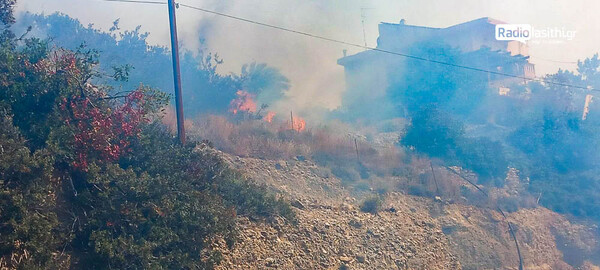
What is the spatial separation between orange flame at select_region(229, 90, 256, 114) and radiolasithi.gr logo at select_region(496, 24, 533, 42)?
24.5 meters

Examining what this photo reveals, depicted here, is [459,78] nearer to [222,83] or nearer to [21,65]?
[222,83]

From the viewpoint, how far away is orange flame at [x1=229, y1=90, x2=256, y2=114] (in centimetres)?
3087

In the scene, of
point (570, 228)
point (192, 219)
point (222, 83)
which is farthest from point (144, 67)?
point (570, 228)

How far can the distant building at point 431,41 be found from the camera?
130ft

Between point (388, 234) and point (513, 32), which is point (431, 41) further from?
point (388, 234)

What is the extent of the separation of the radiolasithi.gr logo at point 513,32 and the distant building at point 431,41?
0.55m

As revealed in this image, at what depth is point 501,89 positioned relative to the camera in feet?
132

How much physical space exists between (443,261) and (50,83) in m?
13.3

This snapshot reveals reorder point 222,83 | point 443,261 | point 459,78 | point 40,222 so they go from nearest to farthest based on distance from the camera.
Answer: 1. point 40,222
2. point 443,261
3. point 222,83
4. point 459,78

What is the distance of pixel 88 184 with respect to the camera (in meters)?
9.55

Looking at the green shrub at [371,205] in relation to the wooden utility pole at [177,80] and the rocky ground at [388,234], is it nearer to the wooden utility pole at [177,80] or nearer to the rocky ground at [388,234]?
the rocky ground at [388,234]

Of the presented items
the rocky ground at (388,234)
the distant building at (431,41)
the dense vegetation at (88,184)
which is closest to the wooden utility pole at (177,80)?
the dense vegetation at (88,184)

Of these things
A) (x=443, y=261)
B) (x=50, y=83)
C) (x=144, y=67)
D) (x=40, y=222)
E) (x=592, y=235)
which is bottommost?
(x=592, y=235)

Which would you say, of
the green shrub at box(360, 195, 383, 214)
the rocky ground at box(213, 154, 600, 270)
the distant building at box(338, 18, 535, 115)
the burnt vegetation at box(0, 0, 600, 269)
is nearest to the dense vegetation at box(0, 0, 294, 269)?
the burnt vegetation at box(0, 0, 600, 269)
